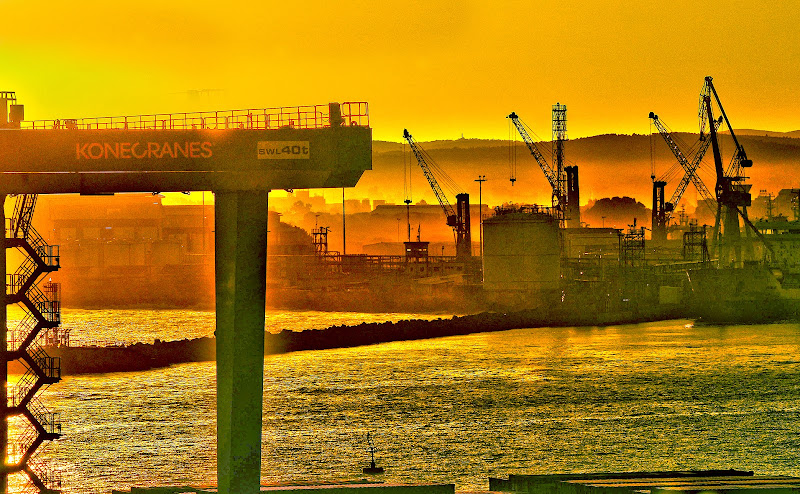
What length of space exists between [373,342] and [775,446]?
57.7 meters

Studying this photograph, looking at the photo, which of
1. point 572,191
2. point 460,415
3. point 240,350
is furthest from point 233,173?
point 572,191

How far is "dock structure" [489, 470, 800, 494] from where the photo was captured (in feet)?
72.8

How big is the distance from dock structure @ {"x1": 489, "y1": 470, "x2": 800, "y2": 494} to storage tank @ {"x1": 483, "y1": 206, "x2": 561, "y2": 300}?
268ft

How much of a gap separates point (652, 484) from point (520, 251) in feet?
286

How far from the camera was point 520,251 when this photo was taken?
111 meters

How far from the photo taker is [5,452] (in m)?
24.9

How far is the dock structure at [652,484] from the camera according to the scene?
72.8 ft

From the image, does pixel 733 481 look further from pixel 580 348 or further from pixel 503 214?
pixel 503 214

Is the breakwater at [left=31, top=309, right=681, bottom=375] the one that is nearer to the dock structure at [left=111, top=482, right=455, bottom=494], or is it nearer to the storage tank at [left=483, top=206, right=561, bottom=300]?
the storage tank at [left=483, top=206, right=561, bottom=300]

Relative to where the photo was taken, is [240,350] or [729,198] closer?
[240,350]

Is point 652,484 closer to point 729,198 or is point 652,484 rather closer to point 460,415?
point 460,415

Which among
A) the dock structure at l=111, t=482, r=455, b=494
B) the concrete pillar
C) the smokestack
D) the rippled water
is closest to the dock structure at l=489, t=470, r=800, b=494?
the dock structure at l=111, t=482, r=455, b=494

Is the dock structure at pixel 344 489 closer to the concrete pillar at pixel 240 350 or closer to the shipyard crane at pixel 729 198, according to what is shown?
the concrete pillar at pixel 240 350

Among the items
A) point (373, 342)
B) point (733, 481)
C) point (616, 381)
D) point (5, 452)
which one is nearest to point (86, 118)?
point (5, 452)
